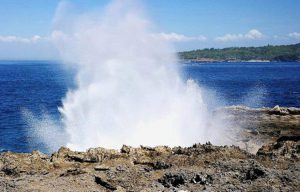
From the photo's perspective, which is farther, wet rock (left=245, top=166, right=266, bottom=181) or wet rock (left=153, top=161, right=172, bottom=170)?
wet rock (left=153, top=161, right=172, bottom=170)

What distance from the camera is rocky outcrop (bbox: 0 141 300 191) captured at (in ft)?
58.6

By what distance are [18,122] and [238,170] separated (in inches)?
1748

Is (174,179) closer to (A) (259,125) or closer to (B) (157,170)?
(B) (157,170)

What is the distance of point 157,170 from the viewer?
767 inches

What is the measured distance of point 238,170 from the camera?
61.6 feet

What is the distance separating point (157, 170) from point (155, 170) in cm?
12

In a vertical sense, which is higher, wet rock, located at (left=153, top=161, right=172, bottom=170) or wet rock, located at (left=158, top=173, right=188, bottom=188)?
wet rock, located at (left=153, top=161, right=172, bottom=170)

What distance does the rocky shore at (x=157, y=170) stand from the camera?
17.9 meters

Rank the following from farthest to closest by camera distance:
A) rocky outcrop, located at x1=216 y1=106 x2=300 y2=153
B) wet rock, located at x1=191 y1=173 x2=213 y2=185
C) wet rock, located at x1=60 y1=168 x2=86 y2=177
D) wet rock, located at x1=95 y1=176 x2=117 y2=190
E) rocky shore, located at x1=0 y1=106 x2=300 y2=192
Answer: rocky outcrop, located at x1=216 y1=106 x2=300 y2=153
wet rock, located at x1=60 y1=168 x2=86 y2=177
wet rock, located at x1=95 y1=176 x2=117 y2=190
wet rock, located at x1=191 y1=173 x2=213 y2=185
rocky shore, located at x1=0 y1=106 x2=300 y2=192

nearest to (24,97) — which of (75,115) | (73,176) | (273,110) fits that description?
(75,115)

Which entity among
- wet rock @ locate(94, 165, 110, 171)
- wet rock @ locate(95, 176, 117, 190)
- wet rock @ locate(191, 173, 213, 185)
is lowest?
wet rock @ locate(95, 176, 117, 190)

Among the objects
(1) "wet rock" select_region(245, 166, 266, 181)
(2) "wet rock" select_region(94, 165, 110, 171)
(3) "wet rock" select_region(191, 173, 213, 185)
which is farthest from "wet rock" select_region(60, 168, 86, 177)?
(1) "wet rock" select_region(245, 166, 266, 181)

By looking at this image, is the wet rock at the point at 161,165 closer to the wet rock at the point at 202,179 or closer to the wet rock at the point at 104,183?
the wet rock at the point at 202,179

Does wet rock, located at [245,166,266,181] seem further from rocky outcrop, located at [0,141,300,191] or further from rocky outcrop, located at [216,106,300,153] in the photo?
rocky outcrop, located at [216,106,300,153]
